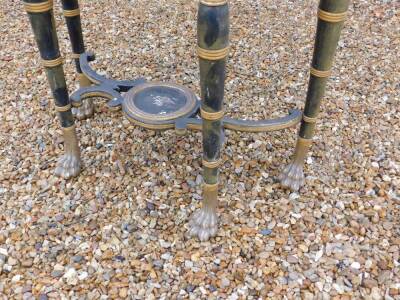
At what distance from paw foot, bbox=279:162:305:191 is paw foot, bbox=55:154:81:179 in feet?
3.34

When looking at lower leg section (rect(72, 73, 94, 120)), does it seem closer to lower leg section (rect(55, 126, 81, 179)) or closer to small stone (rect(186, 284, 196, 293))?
lower leg section (rect(55, 126, 81, 179))

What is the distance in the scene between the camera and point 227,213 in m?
2.14

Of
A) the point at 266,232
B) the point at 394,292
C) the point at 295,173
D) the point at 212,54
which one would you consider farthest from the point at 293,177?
the point at 212,54

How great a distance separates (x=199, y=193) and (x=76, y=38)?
1.08m

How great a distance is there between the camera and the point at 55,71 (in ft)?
6.71

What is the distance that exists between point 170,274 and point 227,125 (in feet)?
2.21

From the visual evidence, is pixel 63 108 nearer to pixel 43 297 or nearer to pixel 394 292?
pixel 43 297

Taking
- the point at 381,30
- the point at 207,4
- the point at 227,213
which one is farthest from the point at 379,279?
the point at 381,30

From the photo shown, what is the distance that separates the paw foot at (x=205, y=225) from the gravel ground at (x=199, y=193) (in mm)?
44

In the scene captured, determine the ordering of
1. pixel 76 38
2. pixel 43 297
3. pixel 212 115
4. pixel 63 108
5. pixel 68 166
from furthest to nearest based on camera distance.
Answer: pixel 76 38 → pixel 68 166 → pixel 63 108 → pixel 43 297 → pixel 212 115

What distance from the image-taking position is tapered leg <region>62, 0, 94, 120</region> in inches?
92.4

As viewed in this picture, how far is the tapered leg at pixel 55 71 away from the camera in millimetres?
1862

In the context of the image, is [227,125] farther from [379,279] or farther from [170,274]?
[379,279]

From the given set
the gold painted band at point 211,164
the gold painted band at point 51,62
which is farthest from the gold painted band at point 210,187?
the gold painted band at point 51,62
